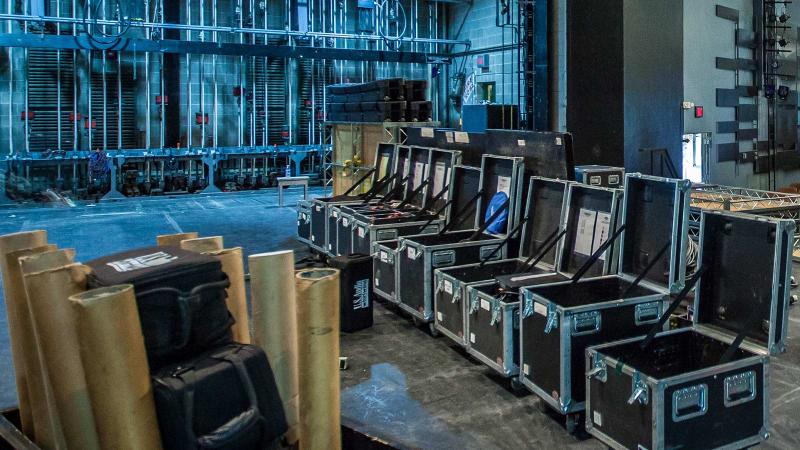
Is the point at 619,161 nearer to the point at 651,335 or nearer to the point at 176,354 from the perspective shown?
the point at 651,335

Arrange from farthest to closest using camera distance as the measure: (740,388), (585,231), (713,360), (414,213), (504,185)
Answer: (414,213)
(504,185)
(585,231)
(713,360)
(740,388)

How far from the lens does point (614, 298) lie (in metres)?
4.37

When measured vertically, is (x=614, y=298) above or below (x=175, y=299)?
below

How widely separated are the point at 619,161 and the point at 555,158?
3437 millimetres

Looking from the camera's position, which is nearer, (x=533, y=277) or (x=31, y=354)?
(x=31, y=354)

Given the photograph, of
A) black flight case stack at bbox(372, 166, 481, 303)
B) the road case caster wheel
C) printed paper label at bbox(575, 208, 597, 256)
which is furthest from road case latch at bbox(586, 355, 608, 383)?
black flight case stack at bbox(372, 166, 481, 303)

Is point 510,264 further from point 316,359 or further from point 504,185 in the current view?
point 316,359

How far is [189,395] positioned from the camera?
74.9 inches

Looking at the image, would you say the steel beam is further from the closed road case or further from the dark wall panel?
the closed road case

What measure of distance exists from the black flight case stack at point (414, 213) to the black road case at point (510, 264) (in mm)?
1166

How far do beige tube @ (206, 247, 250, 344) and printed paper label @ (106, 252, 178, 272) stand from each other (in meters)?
0.17

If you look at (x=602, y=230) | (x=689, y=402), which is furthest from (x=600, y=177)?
(x=689, y=402)

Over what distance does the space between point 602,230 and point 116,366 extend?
3.64 meters

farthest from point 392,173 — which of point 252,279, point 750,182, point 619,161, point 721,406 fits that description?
point 750,182
